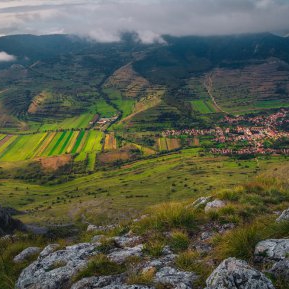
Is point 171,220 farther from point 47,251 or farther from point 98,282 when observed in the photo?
point 47,251

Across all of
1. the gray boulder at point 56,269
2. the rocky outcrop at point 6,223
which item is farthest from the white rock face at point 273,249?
the rocky outcrop at point 6,223

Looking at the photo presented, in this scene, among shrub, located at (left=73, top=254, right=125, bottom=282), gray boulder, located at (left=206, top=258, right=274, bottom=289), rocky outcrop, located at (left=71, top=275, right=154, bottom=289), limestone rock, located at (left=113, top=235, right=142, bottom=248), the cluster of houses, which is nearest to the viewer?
gray boulder, located at (left=206, top=258, right=274, bottom=289)

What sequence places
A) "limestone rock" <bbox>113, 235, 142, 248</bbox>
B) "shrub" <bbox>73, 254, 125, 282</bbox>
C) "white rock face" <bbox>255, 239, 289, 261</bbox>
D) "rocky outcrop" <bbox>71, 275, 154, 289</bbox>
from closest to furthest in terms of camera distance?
"white rock face" <bbox>255, 239, 289, 261</bbox> → "rocky outcrop" <bbox>71, 275, 154, 289</bbox> → "shrub" <bbox>73, 254, 125, 282</bbox> → "limestone rock" <bbox>113, 235, 142, 248</bbox>

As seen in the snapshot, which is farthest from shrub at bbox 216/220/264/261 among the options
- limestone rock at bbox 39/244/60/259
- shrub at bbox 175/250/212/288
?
limestone rock at bbox 39/244/60/259

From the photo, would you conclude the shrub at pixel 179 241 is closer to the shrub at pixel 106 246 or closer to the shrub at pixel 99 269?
the shrub at pixel 99 269

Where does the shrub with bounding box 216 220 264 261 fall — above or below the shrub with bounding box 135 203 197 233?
above

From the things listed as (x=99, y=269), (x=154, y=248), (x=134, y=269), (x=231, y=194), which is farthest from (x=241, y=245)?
(x=231, y=194)

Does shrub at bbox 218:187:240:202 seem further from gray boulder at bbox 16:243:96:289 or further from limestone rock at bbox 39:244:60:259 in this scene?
limestone rock at bbox 39:244:60:259
